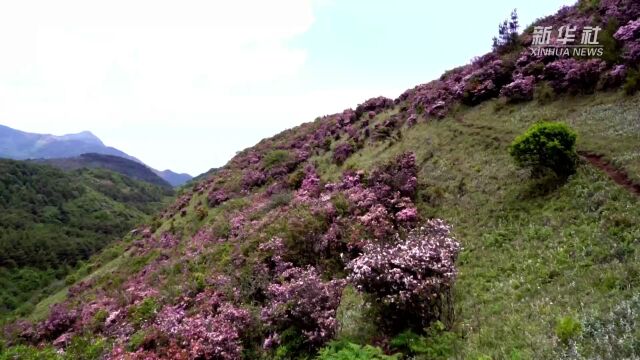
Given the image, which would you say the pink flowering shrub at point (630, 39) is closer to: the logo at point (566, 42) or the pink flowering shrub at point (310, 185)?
the logo at point (566, 42)

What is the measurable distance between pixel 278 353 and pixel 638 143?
13477 millimetres

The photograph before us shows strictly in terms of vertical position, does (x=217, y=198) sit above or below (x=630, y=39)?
below

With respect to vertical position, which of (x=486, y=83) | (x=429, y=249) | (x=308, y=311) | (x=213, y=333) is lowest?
(x=213, y=333)

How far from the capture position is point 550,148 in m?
14.5

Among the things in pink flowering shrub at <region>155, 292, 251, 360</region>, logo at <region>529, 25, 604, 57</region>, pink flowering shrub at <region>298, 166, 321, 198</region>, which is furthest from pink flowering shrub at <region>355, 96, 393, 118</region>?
pink flowering shrub at <region>155, 292, 251, 360</region>

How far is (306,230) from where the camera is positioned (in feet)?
60.6

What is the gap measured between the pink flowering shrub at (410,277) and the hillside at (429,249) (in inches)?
1.7

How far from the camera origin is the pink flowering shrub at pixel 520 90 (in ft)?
77.7

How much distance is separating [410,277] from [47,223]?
529 feet

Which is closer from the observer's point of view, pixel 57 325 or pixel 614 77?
pixel 614 77

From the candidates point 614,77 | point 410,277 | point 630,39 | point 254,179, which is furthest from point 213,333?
point 254,179

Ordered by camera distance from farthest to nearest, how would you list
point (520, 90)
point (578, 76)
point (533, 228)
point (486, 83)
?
1. point (486, 83)
2. point (520, 90)
3. point (578, 76)
4. point (533, 228)

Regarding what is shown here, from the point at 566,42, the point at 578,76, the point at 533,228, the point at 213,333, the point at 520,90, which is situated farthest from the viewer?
the point at 566,42

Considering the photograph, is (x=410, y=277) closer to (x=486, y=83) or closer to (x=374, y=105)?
(x=486, y=83)
